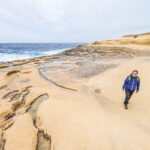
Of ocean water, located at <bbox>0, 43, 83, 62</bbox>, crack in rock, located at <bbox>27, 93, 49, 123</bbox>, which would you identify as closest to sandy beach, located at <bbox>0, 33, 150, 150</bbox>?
crack in rock, located at <bbox>27, 93, 49, 123</bbox>

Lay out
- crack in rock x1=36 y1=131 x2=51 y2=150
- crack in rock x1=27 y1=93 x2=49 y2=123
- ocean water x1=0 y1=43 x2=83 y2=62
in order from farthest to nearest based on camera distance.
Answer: ocean water x1=0 y1=43 x2=83 y2=62
crack in rock x1=27 y1=93 x2=49 y2=123
crack in rock x1=36 y1=131 x2=51 y2=150

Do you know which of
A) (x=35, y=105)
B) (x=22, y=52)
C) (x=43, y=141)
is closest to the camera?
(x=43, y=141)

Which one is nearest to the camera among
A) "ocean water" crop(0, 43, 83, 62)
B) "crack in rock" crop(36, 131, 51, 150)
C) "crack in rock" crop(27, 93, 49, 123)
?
"crack in rock" crop(36, 131, 51, 150)

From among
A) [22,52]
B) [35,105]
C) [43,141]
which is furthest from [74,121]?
[22,52]

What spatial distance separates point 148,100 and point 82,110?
2.56m

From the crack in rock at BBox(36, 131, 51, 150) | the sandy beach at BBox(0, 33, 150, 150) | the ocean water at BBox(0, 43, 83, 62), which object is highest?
the ocean water at BBox(0, 43, 83, 62)

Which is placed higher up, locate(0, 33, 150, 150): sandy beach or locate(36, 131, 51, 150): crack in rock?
locate(0, 33, 150, 150): sandy beach

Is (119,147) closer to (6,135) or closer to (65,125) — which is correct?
(65,125)

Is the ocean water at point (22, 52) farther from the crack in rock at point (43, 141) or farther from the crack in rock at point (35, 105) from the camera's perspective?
the crack in rock at point (43, 141)

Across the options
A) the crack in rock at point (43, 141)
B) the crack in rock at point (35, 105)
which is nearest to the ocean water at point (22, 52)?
the crack in rock at point (35, 105)

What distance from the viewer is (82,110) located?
2695 mm

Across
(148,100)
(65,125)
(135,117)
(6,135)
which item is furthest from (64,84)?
(148,100)

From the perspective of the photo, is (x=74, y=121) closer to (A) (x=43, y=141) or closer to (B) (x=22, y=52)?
(A) (x=43, y=141)

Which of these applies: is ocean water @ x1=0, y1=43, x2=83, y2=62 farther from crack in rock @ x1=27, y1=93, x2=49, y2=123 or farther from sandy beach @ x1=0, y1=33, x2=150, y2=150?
sandy beach @ x1=0, y1=33, x2=150, y2=150
